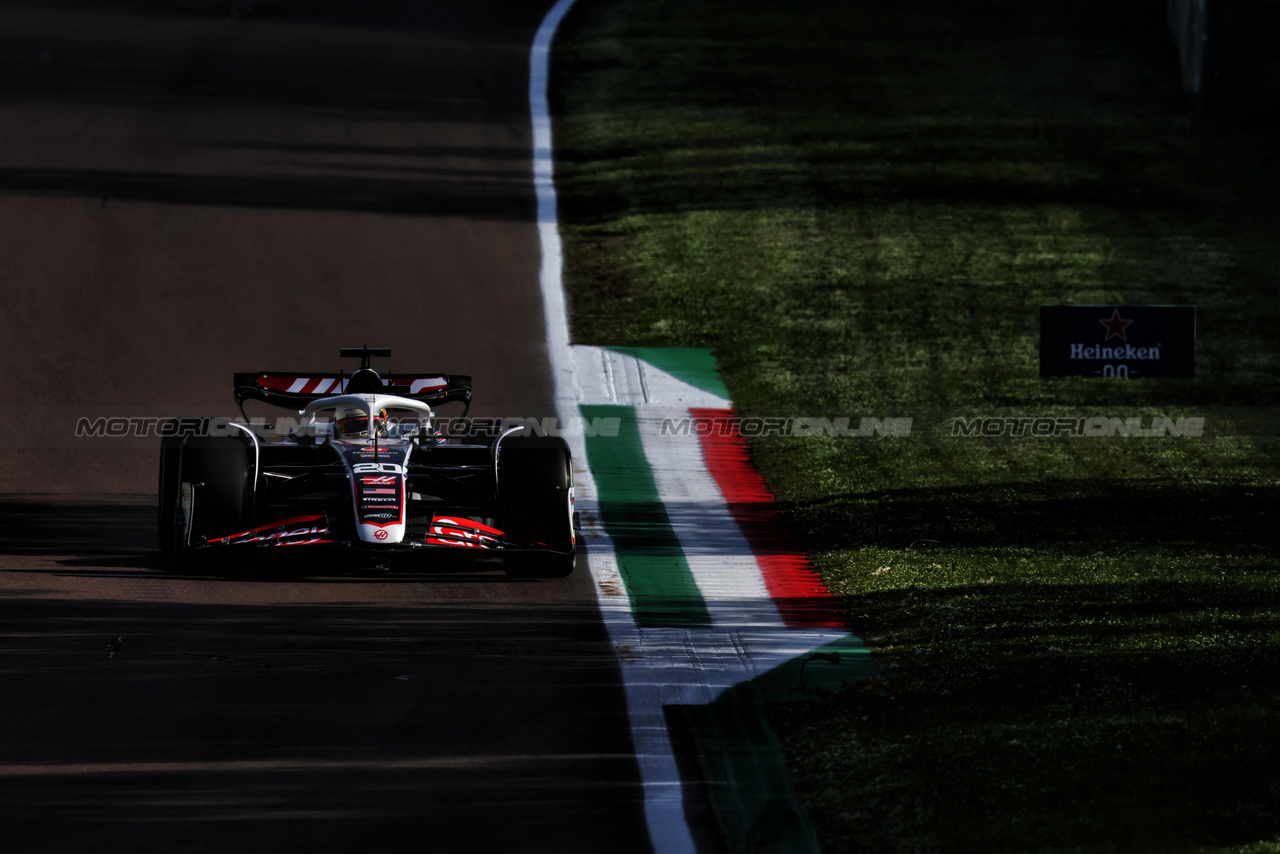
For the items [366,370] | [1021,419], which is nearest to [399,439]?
[366,370]

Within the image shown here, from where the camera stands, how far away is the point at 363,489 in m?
9.10

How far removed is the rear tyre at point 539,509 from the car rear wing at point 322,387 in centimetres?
135

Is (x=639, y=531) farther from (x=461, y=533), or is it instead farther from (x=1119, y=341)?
(x=1119, y=341)

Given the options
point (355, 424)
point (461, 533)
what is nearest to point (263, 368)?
point (355, 424)

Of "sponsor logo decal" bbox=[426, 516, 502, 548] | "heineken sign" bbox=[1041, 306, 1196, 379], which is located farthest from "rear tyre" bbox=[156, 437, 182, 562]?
"heineken sign" bbox=[1041, 306, 1196, 379]

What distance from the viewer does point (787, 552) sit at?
409 inches

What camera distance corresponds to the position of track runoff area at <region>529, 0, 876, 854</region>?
6.47 m

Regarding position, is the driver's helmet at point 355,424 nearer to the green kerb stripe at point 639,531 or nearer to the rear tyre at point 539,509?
the rear tyre at point 539,509

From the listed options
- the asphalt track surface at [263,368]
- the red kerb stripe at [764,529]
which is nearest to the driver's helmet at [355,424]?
the asphalt track surface at [263,368]

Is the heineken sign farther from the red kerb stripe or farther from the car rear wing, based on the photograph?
the car rear wing

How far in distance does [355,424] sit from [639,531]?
2.13 meters

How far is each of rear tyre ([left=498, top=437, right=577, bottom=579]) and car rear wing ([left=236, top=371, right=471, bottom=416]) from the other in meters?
1.35

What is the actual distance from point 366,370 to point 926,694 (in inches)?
191

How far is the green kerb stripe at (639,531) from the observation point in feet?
29.8
